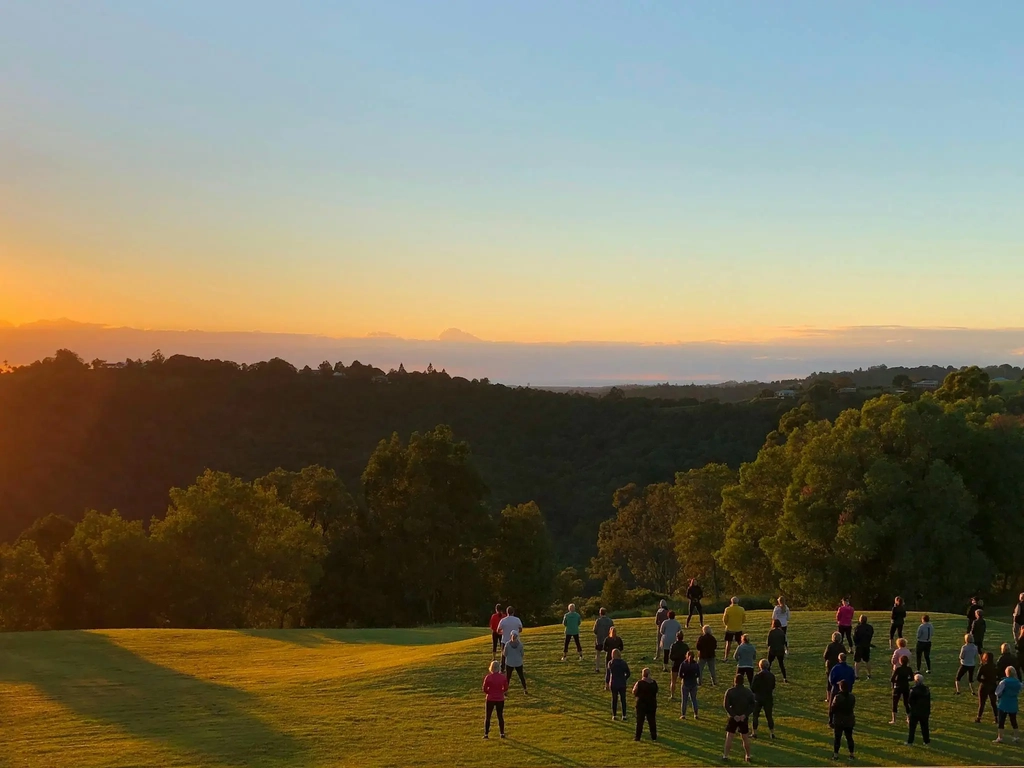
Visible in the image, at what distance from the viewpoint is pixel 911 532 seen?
49031 millimetres

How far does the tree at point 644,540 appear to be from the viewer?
8569 cm

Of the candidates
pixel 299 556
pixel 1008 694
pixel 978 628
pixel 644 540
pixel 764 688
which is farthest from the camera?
pixel 644 540

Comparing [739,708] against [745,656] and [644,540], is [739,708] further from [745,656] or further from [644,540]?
[644,540]

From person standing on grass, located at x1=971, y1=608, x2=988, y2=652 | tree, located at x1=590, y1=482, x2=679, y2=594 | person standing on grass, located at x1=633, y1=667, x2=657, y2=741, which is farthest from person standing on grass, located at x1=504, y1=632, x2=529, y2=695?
tree, located at x1=590, y1=482, x2=679, y2=594

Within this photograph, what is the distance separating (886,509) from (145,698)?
39.7 m

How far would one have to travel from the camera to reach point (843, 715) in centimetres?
1858

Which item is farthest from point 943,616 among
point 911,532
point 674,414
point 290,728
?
point 674,414

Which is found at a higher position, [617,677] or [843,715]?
[843,715]

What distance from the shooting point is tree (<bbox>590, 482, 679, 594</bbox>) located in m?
85.7

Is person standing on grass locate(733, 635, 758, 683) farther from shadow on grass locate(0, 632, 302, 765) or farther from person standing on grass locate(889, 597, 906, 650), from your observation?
shadow on grass locate(0, 632, 302, 765)

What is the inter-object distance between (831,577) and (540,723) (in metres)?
34.3

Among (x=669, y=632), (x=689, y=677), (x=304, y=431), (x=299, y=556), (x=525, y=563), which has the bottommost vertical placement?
(x=525, y=563)

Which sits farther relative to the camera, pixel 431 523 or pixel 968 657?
pixel 431 523

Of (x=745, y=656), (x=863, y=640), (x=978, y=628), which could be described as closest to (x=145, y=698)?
(x=745, y=656)
